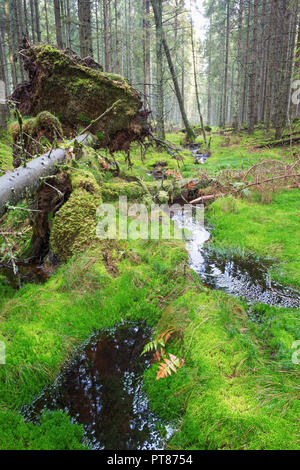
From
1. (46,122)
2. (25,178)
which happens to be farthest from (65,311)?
(46,122)

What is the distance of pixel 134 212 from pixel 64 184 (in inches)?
66.8

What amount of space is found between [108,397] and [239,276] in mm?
2750

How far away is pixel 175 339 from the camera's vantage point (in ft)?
9.11

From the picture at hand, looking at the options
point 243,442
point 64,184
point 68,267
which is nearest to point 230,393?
point 243,442

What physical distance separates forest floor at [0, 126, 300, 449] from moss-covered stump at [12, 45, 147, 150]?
302cm

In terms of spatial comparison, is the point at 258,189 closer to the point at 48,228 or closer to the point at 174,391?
the point at 48,228

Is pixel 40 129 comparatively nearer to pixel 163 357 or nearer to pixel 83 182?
pixel 83 182

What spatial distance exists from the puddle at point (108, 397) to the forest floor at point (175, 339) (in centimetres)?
9

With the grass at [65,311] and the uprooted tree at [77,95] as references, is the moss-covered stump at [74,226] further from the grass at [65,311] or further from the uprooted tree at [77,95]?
the uprooted tree at [77,95]

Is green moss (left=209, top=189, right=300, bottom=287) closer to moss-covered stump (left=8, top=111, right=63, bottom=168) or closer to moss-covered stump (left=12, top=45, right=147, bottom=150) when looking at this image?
moss-covered stump (left=12, top=45, right=147, bottom=150)

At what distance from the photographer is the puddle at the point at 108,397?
200 cm

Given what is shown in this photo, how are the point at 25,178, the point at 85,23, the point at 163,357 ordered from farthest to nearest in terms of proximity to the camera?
the point at 85,23
the point at 25,178
the point at 163,357

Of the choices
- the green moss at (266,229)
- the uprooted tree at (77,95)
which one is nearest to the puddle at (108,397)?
the green moss at (266,229)

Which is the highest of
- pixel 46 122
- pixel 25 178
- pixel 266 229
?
pixel 46 122
